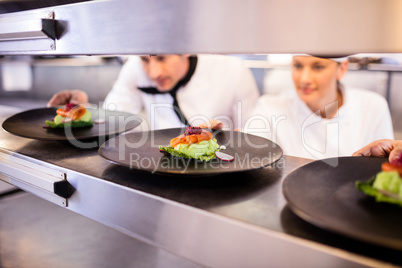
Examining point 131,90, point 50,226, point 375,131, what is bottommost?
point 50,226

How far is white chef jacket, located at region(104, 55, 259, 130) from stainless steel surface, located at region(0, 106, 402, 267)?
5.44 ft

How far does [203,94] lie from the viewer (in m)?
2.70

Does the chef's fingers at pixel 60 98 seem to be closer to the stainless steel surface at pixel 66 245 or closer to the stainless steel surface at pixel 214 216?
the stainless steel surface at pixel 66 245

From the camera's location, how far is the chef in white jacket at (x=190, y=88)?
260 cm

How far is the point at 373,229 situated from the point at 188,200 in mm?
364

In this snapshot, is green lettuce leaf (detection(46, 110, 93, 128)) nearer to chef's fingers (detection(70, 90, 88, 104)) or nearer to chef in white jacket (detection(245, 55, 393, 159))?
chef's fingers (detection(70, 90, 88, 104))

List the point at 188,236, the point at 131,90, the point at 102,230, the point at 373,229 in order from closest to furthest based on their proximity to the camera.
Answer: the point at 373,229 < the point at 188,236 < the point at 102,230 < the point at 131,90

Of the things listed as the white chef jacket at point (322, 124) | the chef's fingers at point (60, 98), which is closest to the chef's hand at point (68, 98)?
the chef's fingers at point (60, 98)

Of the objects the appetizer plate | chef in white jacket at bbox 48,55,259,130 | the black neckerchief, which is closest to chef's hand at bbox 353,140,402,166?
the appetizer plate

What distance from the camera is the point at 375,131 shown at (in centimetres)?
218

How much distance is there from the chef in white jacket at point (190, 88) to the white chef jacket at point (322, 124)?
0.56 ft

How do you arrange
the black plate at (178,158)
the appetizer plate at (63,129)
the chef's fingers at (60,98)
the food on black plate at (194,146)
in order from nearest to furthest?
the black plate at (178,158), the food on black plate at (194,146), the appetizer plate at (63,129), the chef's fingers at (60,98)

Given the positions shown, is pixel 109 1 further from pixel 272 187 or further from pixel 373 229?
pixel 373 229

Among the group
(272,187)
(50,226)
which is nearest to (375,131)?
(272,187)
